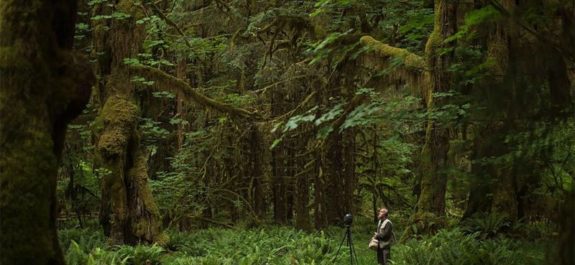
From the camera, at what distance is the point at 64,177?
67.6 feet

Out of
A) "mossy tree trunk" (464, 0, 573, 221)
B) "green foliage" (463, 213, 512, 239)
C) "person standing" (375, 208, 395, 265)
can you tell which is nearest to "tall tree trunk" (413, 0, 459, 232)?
"green foliage" (463, 213, 512, 239)

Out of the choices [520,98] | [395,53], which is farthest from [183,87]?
[520,98]

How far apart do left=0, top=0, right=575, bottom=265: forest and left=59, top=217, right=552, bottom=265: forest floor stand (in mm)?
68

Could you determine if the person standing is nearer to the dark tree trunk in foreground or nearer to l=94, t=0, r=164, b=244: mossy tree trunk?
l=94, t=0, r=164, b=244: mossy tree trunk

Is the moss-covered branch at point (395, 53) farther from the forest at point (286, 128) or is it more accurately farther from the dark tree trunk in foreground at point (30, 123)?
the dark tree trunk in foreground at point (30, 123)

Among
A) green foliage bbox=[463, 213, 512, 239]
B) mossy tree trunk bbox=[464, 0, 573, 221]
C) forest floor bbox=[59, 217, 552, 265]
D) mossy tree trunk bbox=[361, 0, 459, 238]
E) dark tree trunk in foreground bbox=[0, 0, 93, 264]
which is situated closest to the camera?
dark tree trunk in foreground bbox=[0, 0, 93, 264]

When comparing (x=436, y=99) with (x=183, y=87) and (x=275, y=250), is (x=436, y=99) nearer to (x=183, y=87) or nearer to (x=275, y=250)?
(x=275, y=250)

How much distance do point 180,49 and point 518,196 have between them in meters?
9.51

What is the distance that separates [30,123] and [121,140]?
9.32 metres

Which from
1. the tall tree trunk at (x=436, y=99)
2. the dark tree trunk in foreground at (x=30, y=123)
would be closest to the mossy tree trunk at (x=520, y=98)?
the dark tree trunk in foreground at (x=30, y=123)

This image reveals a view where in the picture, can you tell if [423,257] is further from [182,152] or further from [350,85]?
[182,152]

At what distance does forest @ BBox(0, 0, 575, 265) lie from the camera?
459cm

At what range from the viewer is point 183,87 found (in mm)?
15797

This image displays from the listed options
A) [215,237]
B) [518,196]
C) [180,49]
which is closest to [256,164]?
[215,237]
